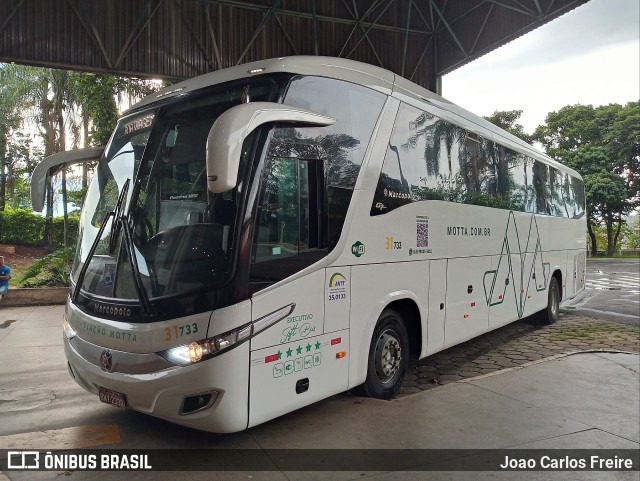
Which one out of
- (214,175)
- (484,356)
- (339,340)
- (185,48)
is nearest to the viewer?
(214,175)

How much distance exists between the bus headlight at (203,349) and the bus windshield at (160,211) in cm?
39

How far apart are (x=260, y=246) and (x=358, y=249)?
1.24 metres

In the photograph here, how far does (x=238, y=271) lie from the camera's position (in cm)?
360

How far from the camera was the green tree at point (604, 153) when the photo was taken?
111 feet

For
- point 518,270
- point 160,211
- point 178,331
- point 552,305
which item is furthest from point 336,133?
point 552,305

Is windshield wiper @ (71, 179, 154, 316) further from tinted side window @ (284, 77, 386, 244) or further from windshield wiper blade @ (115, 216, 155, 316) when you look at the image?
tinted side window @ (284, 77, 386, 244)

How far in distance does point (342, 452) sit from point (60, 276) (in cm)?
1149

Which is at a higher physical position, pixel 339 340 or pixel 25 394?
pixel 339 340

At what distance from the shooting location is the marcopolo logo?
466cm

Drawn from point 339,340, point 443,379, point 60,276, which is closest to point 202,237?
point 339,340

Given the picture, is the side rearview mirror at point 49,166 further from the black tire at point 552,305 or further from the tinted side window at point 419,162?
the black tire at point 552,305

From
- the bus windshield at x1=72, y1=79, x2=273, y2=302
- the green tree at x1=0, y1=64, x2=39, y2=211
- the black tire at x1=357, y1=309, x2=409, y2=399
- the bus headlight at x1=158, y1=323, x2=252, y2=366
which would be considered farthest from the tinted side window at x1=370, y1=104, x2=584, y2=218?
the green tree at x1=0, y1=64, x2=39, y2=211

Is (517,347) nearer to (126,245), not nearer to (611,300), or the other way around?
(126,245)

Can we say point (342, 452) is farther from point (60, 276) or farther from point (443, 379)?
point (60, 276)
